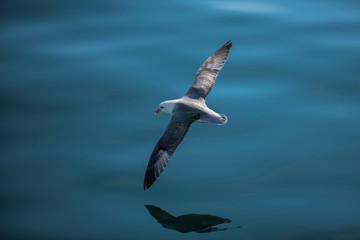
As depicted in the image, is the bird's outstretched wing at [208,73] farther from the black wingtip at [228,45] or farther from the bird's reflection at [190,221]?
the bird's reflection at [190,221]

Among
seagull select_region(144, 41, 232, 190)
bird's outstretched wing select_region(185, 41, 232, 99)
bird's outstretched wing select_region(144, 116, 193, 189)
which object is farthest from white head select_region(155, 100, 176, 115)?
bird's outstretched wing select_region(185, 41, 232, 99)

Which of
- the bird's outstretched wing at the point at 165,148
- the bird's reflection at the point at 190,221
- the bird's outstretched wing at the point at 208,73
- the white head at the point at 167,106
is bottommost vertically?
the bird's reflection at the point at 190,221

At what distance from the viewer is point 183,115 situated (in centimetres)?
694

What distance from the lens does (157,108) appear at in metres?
7.53

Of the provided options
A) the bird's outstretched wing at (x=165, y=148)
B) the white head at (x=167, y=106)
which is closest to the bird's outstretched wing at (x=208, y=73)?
the white head at (x=167, y=106)

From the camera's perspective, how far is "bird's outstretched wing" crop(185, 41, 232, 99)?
7492 mm

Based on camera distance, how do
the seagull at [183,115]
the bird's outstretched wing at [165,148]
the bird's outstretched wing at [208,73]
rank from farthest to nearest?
the bird's outstretched wing at [208,73] < the seagull at [183,115] < the bird's outstretched wing at [165,148]

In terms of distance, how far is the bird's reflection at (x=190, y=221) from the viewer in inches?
222

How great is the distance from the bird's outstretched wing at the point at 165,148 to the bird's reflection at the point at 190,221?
606 millimetres

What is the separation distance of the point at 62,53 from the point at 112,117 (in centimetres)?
231

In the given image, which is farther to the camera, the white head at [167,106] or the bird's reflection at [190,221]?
the white head at [167,106]

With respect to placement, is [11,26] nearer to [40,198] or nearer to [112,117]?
[112,117]

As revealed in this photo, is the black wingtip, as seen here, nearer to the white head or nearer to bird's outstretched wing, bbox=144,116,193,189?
the white head

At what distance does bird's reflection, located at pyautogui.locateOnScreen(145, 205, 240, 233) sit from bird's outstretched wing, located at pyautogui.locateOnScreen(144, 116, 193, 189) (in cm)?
61
